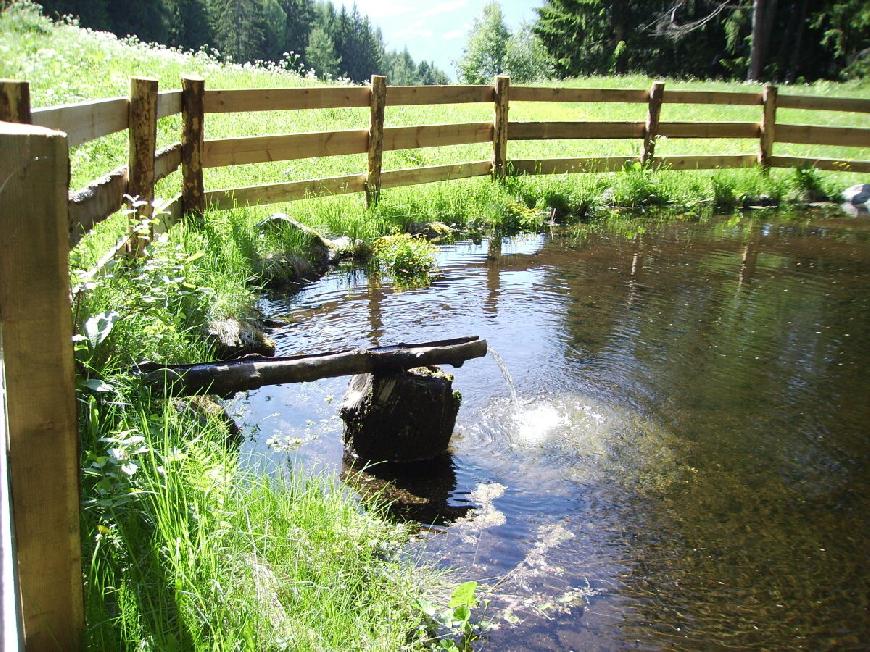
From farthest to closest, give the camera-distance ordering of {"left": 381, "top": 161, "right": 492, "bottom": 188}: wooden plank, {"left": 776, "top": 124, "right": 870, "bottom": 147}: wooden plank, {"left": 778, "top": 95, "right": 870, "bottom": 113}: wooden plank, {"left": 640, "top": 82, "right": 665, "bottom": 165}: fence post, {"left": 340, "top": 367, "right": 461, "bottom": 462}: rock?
{"left": 776, "top": 124, "right": 870, "bottom": 147}: wooden plank, {"left": 778, "top": 95, "right": 870, "bottom": 113}: wooden plank, {"left": 640, "top": 82, "right": 665, "bottom": 165}: fence post, {"left": 381, "top": 161, "right": 492, "bottom": 188}: wooden plank, {"left": 340, "top": 367, "right": 461, "bottom": 462}: rock

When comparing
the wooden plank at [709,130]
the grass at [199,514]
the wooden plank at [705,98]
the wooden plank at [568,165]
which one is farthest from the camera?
the wooden plank at [709,130]

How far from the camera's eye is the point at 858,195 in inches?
521

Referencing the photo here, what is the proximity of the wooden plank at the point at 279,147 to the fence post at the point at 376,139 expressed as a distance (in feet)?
0.34

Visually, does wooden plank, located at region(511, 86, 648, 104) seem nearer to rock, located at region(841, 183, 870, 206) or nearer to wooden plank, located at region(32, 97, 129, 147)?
rock, located at region(841, 183, 870, 206)

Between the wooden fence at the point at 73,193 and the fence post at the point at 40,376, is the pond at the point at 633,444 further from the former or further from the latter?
the fence post at the point at 40,376

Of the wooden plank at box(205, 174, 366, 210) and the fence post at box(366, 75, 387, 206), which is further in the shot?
the fence post at box(366, 75, 387, 206)

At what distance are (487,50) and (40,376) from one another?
351 feet

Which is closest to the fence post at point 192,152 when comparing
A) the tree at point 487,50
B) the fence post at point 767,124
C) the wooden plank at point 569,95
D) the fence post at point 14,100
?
the fence post at point 14,100

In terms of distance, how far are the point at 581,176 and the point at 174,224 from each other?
7.05 m

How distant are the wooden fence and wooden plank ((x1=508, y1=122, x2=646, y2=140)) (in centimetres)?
2

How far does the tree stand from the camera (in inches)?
3976

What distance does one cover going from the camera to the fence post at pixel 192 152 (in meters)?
7.55

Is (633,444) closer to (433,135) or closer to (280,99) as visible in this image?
(280,99)

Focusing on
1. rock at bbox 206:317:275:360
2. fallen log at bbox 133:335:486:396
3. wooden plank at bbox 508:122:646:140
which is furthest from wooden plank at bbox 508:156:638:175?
fallen log at bbox 133:335:486:396
